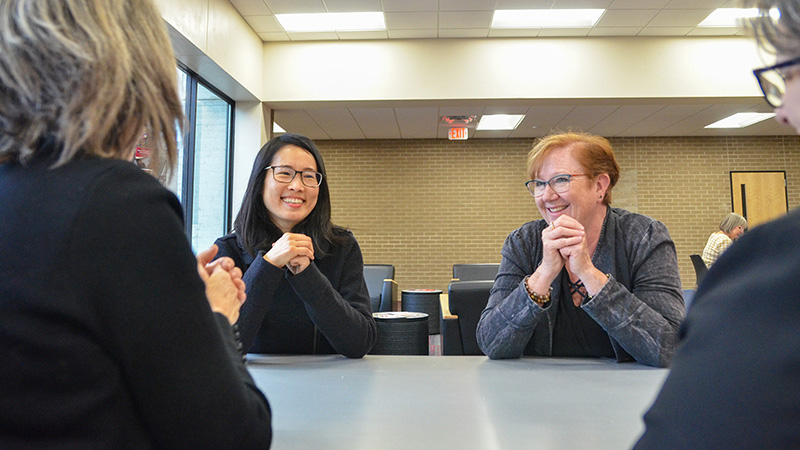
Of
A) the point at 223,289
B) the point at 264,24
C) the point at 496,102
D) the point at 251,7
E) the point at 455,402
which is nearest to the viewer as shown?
the point at 223,289

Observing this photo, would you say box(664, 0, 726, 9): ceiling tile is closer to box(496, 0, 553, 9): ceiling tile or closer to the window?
box(496, 0, 553, 9): ceiling tile

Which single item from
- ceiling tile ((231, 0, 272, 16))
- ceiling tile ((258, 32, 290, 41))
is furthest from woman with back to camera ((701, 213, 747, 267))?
ceiling tile ((231, 0, 272, 16))

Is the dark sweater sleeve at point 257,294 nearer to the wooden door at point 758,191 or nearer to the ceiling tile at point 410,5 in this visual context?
the ceiling tile at point 410,5

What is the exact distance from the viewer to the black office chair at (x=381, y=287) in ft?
16.9

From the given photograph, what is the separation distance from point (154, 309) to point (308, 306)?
1135mm

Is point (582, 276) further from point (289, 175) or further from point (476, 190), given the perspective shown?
point (476, 190)

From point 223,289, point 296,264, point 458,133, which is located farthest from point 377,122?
→ point 223,289

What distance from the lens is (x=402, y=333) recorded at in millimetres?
2111

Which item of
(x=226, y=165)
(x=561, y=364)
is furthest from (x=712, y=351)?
(x=226, y=165)

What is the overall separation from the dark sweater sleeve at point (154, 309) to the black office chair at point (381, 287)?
4319 mm

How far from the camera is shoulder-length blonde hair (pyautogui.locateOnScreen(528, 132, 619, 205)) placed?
181 cm

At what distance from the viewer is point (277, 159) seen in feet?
6.36

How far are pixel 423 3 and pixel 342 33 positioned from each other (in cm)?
108

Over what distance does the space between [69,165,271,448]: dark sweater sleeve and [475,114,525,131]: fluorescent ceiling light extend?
6.79 meters
